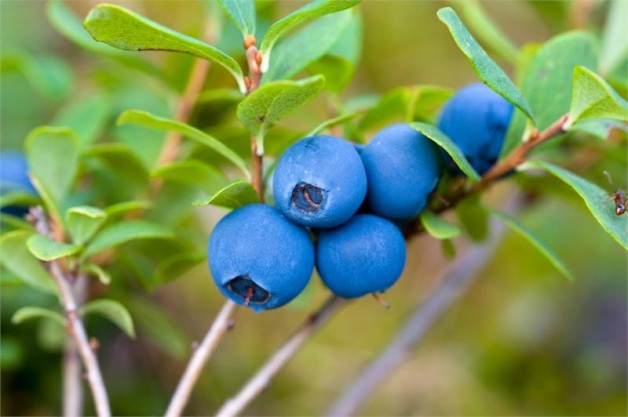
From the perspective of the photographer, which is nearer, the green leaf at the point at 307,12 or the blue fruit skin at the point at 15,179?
the green leaf at the point at 307,12

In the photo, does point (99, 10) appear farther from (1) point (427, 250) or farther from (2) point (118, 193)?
(1) point (427, 250)

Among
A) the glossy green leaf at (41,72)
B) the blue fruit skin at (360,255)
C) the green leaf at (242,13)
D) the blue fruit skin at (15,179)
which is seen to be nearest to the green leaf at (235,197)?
the blue fruit skin at (360,255)

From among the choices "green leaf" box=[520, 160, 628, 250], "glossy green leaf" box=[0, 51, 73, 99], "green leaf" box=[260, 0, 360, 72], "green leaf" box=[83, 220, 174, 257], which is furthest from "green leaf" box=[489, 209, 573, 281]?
"glossy green leaf" box=[0, 51, 73, 99]

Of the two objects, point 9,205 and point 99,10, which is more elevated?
point 99,10

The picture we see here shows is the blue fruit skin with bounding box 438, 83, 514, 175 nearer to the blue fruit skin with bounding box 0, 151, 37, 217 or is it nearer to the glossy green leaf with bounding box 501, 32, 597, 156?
the glossy green leaf with bounding box 501, 32, 597, 156

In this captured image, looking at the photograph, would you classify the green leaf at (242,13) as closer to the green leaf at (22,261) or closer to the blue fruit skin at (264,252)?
the blue fruit skin at (264,252)

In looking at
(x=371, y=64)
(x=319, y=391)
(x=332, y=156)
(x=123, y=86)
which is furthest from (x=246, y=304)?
(x=371, y=64)

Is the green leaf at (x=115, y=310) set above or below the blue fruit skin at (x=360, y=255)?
below
